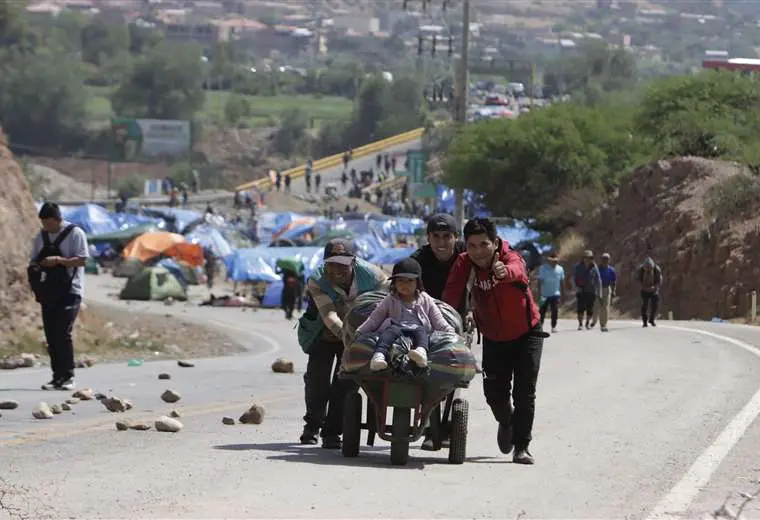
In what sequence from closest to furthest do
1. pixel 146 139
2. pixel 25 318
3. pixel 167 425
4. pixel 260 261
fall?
1. pixel 167 425
2. pixel 25 318
3. pixel 260 261
4. pixel 146 139

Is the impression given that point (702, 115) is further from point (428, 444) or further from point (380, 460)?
point (380, 460)

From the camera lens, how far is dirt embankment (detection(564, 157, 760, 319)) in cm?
4769

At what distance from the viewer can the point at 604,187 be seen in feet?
227

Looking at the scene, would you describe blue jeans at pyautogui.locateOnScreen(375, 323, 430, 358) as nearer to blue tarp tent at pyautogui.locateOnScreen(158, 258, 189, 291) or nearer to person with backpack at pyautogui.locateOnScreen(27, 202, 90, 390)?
person with backpack at pyautogui.locateOnScreen(27, 202, 90, 390)

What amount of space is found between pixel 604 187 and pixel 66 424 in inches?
2215

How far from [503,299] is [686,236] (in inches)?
1612

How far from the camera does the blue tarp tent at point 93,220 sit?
8462 cm

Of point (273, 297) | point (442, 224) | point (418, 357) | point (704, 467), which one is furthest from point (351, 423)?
point (273, 297)

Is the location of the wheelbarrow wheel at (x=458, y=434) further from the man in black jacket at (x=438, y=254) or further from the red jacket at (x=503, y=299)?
the man in black jacket at (x=438, y=254)

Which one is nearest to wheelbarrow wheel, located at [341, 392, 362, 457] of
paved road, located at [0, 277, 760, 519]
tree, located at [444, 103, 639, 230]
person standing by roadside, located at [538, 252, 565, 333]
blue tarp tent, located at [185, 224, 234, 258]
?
paved road, located at [0, 277, 760, 519]

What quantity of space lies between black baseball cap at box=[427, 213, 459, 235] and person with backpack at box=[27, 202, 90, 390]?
20.0ft

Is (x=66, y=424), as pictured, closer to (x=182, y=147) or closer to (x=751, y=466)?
(x=751, y=466)

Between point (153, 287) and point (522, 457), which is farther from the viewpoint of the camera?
point (153, 287)

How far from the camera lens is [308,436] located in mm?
13164
